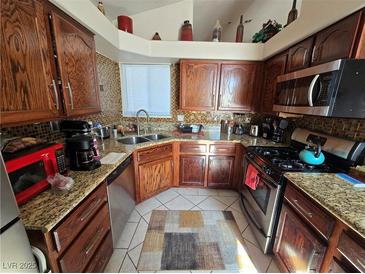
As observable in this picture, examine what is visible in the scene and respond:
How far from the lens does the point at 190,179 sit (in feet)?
8.39

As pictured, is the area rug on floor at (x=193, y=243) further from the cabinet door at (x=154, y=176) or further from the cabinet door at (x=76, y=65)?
the cabinet door at (x=76, y=65)

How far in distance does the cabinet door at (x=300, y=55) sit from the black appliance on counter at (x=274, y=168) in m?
0.76

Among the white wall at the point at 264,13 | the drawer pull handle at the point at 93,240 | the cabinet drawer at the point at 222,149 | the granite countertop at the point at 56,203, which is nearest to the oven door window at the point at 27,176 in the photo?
the granite countertop at the point at 56,203

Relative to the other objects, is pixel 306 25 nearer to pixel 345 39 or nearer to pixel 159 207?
pixel 345 39

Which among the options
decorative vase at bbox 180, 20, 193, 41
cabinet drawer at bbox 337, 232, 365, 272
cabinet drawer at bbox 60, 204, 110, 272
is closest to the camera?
cabinet drawer at bbox 337, 232, 365, 272

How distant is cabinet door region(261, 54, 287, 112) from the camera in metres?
1.99

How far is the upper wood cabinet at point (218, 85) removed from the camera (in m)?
2.43

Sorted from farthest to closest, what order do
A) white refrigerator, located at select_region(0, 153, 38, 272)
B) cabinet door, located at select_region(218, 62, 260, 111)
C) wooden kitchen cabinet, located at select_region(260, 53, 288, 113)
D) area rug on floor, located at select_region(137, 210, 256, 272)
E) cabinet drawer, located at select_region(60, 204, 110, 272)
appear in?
cabinet door, located at select_region(218, 62, 260, 111) → wooden kitchen cabinet, located at select_region(260, 53, 288, 113) → area rug on floor, located at select_region(137, 210, 256, 272) → cabinet drawer, located at select_region(60, 204, 110, 272) → white refrigerator, located at select_region(0, 153, 38, 272)

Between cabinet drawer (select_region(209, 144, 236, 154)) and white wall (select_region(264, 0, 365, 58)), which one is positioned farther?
cabinet drawer (select_region(209, 144, 236, 154))

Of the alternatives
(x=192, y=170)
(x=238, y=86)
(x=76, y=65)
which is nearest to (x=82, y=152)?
(x=76, y=65)

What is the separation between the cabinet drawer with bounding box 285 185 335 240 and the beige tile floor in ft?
2.40

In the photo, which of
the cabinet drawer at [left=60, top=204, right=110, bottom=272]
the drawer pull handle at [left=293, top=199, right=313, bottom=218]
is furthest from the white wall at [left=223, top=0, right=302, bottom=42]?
the cabinet drawer at [left=60, top=204, right=110, bottom=272]

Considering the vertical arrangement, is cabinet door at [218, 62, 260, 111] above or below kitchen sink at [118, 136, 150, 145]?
above

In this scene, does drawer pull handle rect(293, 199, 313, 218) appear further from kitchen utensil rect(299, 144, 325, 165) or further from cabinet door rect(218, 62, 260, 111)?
cabinet door rect(218, 62, 260, 111)
